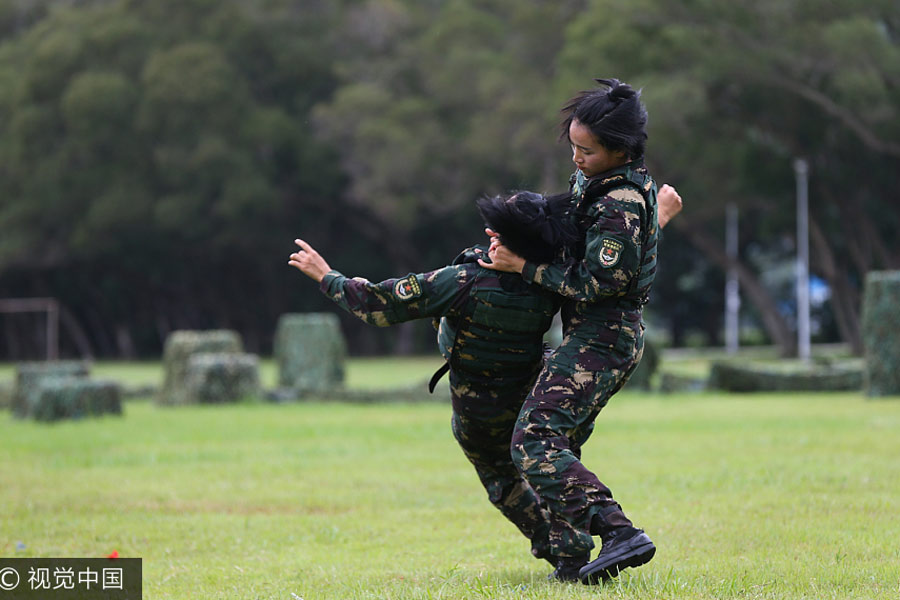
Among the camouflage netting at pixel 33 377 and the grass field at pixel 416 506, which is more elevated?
the camouflage netting at pixel 33 377

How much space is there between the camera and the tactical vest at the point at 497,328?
5375mm

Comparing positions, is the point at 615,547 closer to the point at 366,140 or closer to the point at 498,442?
the point at 498,442

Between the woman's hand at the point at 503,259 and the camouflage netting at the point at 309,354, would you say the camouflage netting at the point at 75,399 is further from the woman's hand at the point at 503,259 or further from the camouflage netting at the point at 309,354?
the woman's hand at the point at 503,259

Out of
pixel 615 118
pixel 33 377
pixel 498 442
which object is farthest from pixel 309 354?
pixel 615 118

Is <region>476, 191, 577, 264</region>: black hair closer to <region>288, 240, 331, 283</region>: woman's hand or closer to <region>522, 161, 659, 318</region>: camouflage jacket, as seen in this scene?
<region>522, 161, 659, 318</region>: camouflage jacket

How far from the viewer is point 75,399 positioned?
15664 millimetres

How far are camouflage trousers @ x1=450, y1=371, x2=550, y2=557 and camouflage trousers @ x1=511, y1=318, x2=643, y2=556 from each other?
26 cm

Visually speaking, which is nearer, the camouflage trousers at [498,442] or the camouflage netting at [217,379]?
the camouflage trousers at [498,442]

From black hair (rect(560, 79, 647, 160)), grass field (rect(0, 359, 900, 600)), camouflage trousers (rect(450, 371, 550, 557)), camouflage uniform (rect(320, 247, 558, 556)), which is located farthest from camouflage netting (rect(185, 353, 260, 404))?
black hair (rect(560, 79, 647, 160))

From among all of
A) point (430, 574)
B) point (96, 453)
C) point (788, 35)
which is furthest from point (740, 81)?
point (430, 574)

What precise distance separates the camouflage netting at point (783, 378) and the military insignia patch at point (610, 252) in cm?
1505

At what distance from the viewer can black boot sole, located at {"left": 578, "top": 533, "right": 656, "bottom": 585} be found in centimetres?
502

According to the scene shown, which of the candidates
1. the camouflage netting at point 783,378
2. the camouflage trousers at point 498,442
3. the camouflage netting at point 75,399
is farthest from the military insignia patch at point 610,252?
the camouflage netting at point 783,378

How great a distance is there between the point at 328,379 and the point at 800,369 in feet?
23.1
